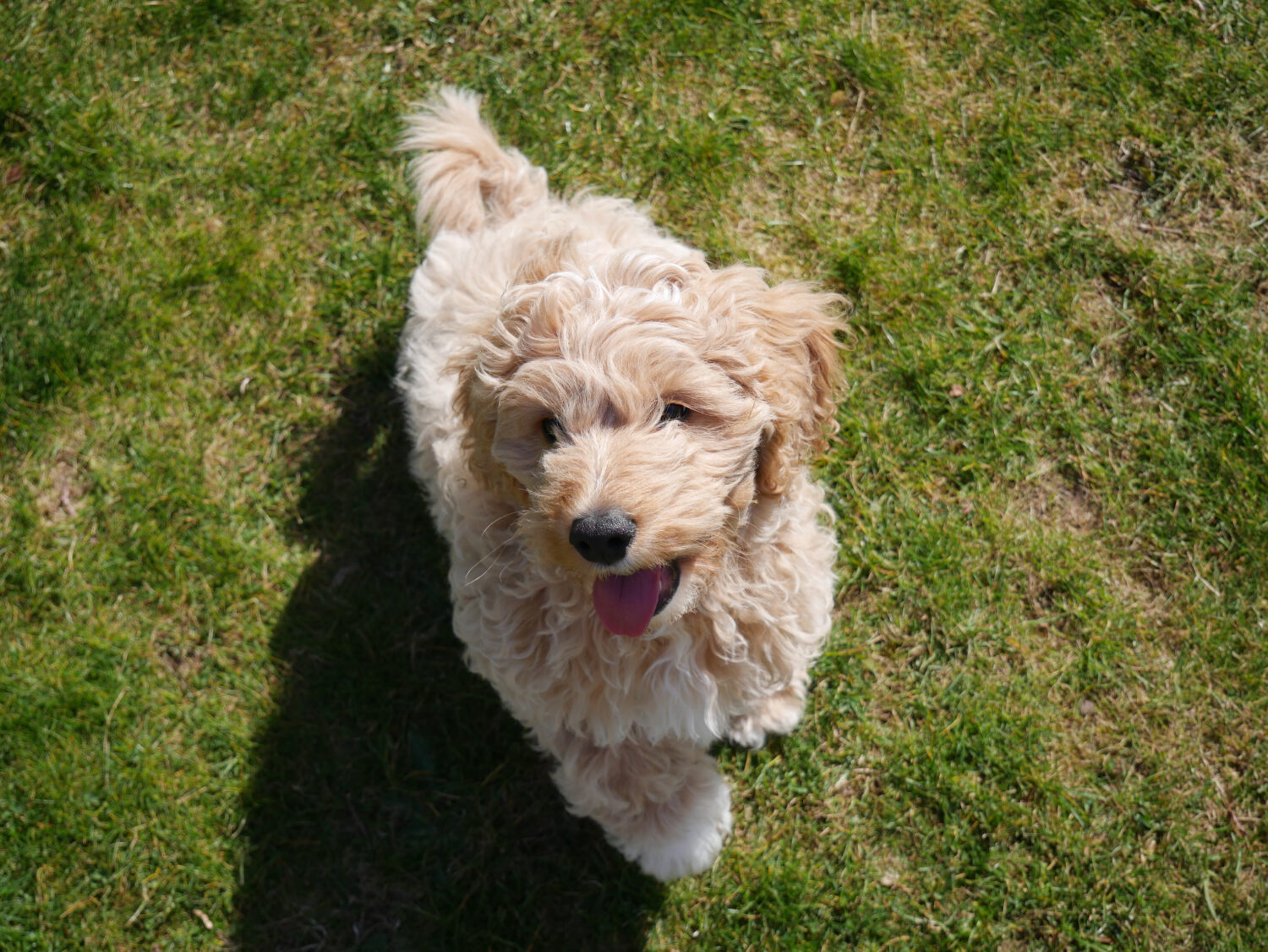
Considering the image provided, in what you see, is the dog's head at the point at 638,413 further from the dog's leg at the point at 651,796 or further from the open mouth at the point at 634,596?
the dog's leg at the point at 651,796

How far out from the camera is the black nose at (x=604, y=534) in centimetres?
225

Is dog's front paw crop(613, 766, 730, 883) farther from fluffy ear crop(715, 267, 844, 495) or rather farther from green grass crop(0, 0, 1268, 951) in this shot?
fluffy ear crop(715, 267, 844, 495)

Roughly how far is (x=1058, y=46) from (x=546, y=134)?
105 inches

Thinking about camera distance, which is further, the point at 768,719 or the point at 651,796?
the point at 768,719

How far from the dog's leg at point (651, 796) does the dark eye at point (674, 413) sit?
140cm

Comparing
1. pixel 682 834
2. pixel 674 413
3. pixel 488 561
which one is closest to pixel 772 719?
pixel 682 834

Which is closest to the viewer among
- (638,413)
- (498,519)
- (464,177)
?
(638,413)

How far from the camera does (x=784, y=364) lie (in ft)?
8.87

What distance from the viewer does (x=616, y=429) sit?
2.43 m

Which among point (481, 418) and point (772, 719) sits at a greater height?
point (481, 418)

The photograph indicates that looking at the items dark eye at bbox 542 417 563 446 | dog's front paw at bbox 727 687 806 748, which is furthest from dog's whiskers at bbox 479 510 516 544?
dog's front paw at bbox 727 687 806 748

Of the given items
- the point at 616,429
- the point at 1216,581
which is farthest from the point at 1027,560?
the point at 616,429

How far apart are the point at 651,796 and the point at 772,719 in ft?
2.42

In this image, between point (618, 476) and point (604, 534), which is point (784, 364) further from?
point (604, 534)
